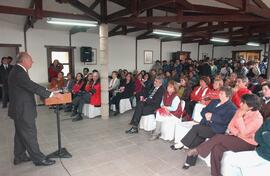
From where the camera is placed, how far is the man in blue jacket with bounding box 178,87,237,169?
2836 mm

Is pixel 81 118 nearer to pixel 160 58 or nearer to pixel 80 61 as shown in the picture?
pixel 80 61

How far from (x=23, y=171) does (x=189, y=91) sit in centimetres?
367

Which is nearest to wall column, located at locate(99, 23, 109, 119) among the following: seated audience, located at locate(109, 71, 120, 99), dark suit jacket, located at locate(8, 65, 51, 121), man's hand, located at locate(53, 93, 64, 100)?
seated audience, located at locate(109, 71, 120, 99)

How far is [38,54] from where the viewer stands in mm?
7809

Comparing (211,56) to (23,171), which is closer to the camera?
(23,171)

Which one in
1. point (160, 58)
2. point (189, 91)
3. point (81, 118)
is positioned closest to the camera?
point (189, 91)

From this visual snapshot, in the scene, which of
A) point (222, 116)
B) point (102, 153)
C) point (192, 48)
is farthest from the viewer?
point (192, 48)

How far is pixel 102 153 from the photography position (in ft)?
11.3

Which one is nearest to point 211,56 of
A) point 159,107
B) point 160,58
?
point 160,58

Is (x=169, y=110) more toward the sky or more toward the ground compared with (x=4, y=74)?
more toward the ground

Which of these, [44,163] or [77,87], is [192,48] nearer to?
[77,87]

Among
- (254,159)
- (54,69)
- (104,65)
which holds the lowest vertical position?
(254,159)

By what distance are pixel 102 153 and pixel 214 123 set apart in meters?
1.76

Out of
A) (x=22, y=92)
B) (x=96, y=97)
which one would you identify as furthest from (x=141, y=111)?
(x=22, y=92)
